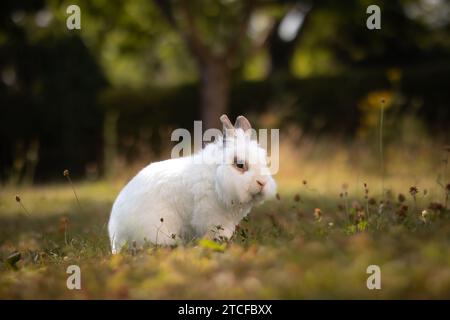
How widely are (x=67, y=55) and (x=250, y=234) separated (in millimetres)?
11718

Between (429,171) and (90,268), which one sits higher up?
(429,171)

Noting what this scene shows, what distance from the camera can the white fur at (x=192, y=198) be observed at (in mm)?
4590

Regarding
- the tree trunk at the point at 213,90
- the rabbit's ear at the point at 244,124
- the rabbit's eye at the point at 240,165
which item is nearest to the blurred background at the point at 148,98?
the tree trunk at the point at 213,90

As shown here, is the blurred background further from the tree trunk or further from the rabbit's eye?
the rabbit's eye

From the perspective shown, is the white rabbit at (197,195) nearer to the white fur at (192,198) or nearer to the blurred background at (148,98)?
the white fur at (192,198)

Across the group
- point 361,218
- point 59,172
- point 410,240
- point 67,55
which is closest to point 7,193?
point 59,172

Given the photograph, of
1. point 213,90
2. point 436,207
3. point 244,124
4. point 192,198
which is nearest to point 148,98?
point 213,90

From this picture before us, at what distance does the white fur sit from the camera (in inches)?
181

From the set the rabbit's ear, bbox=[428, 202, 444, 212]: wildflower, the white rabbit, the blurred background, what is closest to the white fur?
the white rabbit

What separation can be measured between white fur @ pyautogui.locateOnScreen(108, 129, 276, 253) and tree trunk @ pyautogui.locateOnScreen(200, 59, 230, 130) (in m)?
10.3

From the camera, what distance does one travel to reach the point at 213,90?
51.1ft

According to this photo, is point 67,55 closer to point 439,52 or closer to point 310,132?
point 310,132

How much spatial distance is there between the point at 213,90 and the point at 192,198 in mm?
10978

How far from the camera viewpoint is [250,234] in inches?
200
